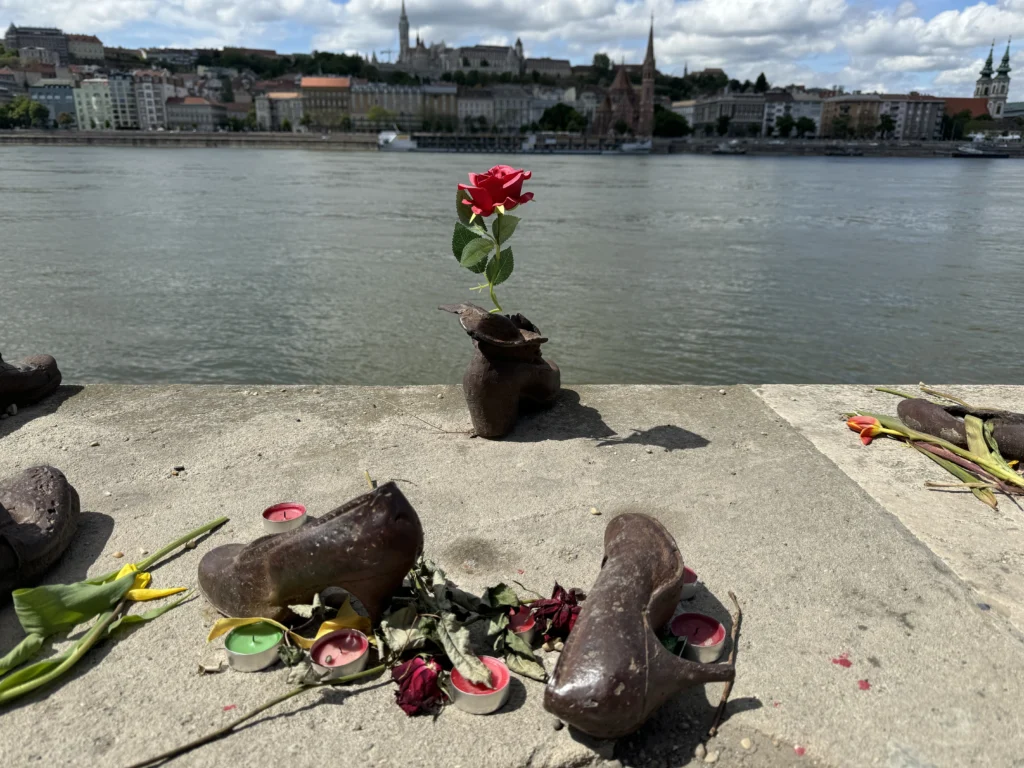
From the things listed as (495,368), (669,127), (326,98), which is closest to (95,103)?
(326,98)

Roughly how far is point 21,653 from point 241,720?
0.83m

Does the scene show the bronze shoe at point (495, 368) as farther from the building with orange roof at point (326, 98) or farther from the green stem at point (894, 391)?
the building with orange roof at point (326, 98)

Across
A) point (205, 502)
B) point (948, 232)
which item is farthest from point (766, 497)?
point (948, 232)

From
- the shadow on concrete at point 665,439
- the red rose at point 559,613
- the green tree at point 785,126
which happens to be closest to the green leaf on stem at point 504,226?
the shadow on concrete at point 665,439

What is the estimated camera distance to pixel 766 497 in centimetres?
362

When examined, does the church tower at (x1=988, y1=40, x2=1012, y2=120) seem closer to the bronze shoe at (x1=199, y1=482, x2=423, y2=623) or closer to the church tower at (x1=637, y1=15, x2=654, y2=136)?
the church tower at (x1=637, y1=15, x2=654, y2=136)

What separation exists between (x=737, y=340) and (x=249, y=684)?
980 cm

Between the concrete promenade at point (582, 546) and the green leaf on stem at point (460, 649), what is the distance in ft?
0.40

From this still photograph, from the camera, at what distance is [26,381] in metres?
4.64

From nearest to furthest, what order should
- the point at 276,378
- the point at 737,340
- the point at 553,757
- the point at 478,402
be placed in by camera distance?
the point at 553,757 → the point at 478,402 → the point at 276,378 → the point at 737,340

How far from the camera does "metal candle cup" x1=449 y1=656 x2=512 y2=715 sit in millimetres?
2227

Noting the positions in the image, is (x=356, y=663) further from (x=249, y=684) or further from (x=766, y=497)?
(x=766, y=497)

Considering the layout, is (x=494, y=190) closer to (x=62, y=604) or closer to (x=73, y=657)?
(x=62, y=604)

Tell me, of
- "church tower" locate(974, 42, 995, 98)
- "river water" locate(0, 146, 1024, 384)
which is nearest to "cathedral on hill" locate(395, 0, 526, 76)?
"church tower" locate(974, 42, 995, 98)
